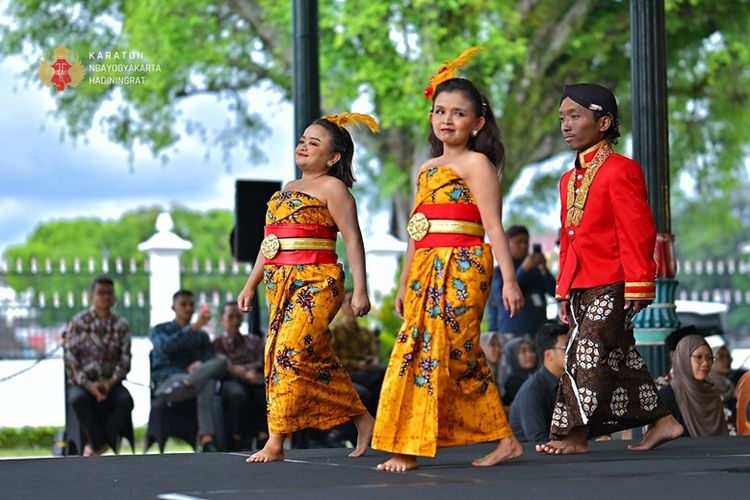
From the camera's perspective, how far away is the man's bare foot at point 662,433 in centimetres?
626

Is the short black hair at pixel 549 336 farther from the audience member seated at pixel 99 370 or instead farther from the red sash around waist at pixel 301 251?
the audience member seated at pixel 99 370

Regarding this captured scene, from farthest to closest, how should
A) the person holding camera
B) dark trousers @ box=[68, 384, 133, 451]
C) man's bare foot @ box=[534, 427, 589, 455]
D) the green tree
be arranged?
1. the green tree
2. the person holding camera
3. dark trousers @ box=[68, 384, 133, 451]
4. man's bare foot @ box=[534, 427, 589, 455]

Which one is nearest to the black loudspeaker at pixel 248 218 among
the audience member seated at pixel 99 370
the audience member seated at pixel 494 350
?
the audience member seated at pixel 99 370

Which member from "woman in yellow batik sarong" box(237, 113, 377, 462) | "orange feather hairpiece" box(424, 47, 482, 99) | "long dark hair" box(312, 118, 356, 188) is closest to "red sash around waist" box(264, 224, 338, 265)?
"woman in yellow batik sarong" box(237, 113, 377, 462)

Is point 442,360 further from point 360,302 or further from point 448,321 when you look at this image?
point 360,302

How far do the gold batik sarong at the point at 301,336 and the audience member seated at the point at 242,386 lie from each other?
443cm

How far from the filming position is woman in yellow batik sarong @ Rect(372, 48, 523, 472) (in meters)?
5.46

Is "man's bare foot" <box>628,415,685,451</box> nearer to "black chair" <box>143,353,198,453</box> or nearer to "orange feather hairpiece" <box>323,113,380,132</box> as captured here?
"orange feather hairpiece" <box>323,113,380,132</box>

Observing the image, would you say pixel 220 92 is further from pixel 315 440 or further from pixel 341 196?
pixel 341 196

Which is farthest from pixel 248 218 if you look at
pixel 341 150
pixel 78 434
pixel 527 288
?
pixel 341 150

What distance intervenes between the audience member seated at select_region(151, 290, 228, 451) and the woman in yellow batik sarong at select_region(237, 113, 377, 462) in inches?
166

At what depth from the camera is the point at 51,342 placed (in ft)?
58.3

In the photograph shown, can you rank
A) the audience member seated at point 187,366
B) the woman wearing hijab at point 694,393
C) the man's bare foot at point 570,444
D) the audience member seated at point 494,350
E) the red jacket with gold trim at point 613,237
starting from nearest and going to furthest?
the red jacket with gold trim at point 613,237 → the man's bare foot at point 570,444 → the woman wearing hijab at point 694,393 → the audience member seated at point 187,366 → the audience member seated at point 494,350

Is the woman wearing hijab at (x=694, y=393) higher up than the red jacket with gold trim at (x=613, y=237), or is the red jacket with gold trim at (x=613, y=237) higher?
the red jacket with gold trim at (x=613, y=237)
